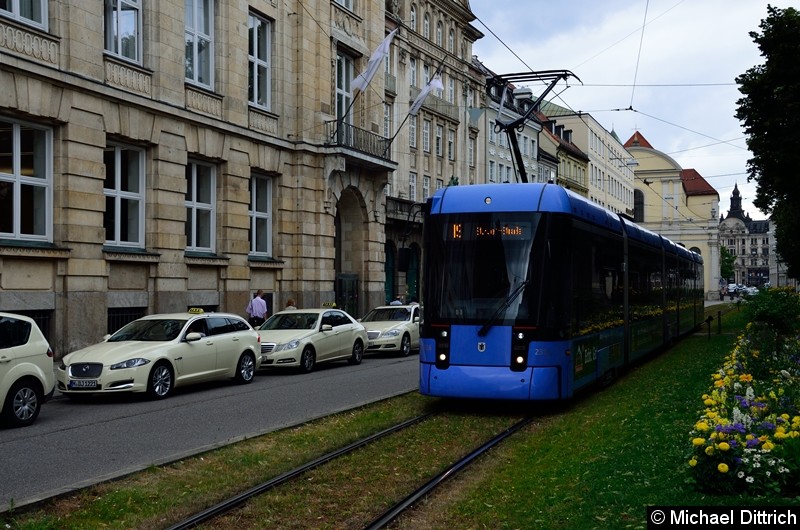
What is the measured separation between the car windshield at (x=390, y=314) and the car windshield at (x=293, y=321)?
5714 millimetres

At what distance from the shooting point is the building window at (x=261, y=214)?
3097cm

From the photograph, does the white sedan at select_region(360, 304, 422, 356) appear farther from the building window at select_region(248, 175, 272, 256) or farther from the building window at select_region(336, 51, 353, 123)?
the building window at select_region(336, 51, 353, 123)

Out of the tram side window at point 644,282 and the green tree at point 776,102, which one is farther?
the green tree at point 776,102

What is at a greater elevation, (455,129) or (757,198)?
(455,129)

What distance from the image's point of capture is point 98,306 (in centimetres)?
2270

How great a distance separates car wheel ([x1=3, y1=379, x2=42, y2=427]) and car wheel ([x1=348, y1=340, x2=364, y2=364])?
36.7 ft

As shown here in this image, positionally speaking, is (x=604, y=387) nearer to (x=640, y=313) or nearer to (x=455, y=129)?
(x=640, y=313)

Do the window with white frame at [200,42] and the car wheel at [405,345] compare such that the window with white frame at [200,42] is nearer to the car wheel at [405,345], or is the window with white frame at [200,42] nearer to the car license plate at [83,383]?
the car wheel at [405,345]

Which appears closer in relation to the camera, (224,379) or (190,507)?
(190,507)

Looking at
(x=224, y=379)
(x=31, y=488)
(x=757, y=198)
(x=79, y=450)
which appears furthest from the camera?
(x=757, y=198)

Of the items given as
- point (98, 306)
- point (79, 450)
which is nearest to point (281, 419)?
point (79, 450)

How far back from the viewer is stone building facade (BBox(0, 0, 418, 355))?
21328 mm

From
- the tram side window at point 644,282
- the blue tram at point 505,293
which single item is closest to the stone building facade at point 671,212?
the tram side window at point 644,282

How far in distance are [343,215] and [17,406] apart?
2570cm
